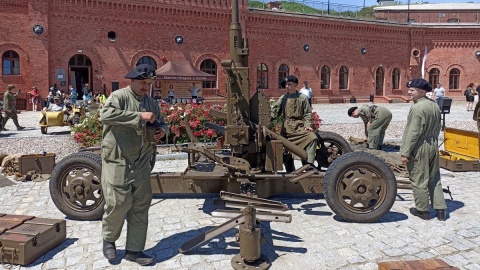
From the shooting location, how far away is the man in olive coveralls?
4113 millimetres

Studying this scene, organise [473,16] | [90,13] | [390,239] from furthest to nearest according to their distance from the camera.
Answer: [473,16] → [90,13] → [390,239]

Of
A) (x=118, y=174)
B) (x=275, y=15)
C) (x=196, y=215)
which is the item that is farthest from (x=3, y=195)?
(x=275, y=15)

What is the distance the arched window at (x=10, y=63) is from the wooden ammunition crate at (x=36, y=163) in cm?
1639

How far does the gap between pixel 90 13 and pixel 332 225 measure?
21.6 m

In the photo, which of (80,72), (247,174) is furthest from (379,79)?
(247,174)

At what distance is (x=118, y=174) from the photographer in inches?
163

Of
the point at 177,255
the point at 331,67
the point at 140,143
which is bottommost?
the point at 177,255

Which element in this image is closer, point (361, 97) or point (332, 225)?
point (332, 225)

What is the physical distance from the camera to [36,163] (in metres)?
8.18

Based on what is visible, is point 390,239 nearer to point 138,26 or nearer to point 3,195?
point 3,195

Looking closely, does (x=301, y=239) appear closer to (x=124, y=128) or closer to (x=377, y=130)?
(x=124, y=128)

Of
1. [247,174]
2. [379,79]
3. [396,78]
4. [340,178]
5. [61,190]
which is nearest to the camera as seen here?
[340,178]

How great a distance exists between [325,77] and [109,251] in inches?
1135

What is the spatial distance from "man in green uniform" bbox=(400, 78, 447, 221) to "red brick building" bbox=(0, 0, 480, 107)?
21096 millimetres
